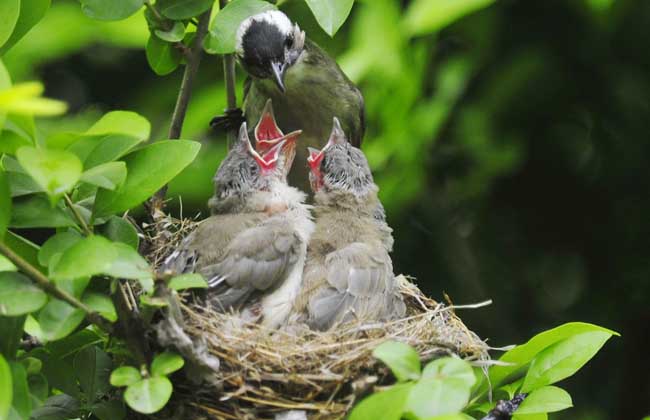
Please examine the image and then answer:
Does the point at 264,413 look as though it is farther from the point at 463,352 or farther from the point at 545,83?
the point at 545,83

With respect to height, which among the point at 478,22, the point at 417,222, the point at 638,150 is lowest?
the point at 417,222

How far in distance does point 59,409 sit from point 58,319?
0.46 metres

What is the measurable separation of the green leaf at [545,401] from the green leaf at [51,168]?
0.90 metres

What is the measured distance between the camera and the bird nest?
1896 millimetres

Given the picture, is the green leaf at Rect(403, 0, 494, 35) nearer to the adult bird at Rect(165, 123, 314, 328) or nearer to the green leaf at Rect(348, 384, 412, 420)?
the adult bird at Rect(165, 123, 314, 328)

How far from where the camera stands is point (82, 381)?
187 centimetres

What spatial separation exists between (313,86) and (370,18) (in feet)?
1.04

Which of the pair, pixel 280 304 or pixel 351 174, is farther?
pixel 351 174

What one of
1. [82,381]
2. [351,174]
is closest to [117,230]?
[82,381]

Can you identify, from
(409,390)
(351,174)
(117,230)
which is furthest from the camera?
(351,174)

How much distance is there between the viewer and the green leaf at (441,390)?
1456 millimetres

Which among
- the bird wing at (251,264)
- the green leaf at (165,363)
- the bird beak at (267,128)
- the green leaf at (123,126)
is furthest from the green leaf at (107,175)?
the bird beak at (267,128)

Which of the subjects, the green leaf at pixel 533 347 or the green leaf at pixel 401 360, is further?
the green leaf at pixel 533 347

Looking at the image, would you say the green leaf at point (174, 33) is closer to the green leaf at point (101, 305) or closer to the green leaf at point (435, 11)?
the green leaf at point (101, 305)
